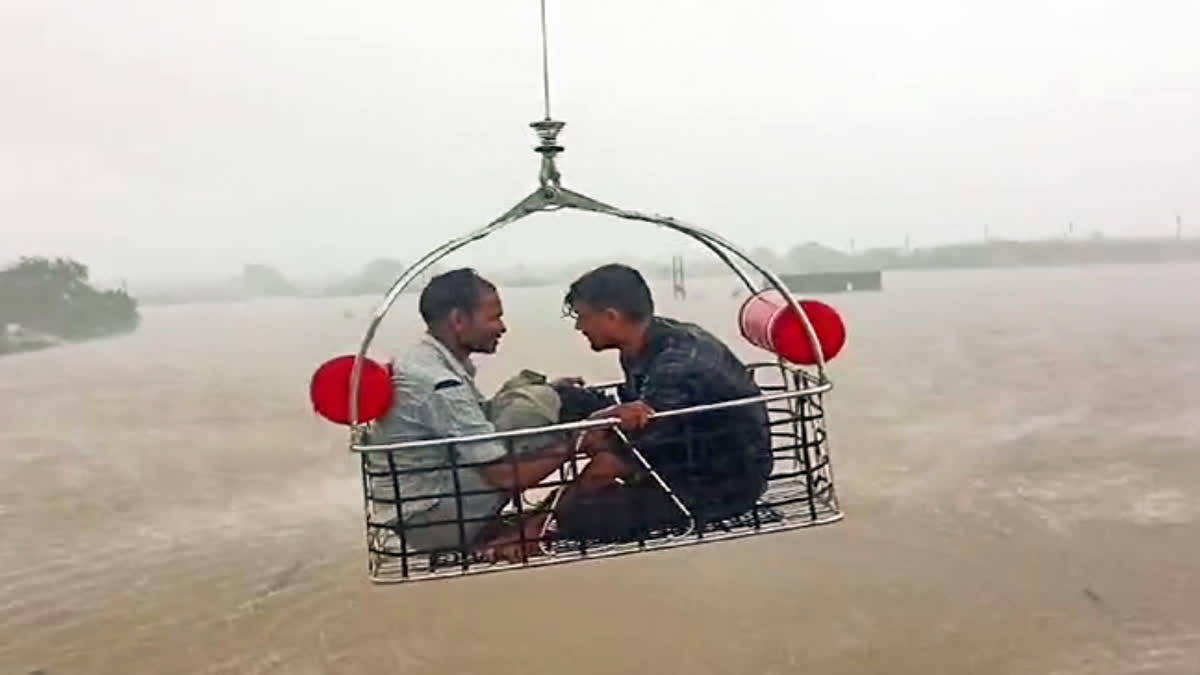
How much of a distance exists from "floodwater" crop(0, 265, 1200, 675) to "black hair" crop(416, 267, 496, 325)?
0.77 m

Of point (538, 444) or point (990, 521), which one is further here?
point (990, 521)

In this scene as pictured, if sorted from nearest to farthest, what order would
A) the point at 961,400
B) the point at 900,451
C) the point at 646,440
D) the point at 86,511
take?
the point at 646,440, the point at 86,511, the point at 900,451, the point at 961,400

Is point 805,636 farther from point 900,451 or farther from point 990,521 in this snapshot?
point 900,451

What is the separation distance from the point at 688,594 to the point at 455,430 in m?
5.55

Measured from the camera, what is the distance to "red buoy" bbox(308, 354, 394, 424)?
Result: 2.75 metres

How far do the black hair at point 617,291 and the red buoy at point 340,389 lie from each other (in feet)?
1.82

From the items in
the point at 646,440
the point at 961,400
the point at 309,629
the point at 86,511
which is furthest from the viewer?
the point at 961,400

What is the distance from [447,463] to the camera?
2848 mm

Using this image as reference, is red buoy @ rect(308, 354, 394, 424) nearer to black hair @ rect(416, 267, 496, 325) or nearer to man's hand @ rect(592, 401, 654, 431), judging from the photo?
black hair @ rect(416, 267, 496, 325)

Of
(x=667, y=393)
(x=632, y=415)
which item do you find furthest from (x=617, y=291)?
(x=632, y=415)

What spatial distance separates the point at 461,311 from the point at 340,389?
419 mm

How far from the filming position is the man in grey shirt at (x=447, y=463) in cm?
286

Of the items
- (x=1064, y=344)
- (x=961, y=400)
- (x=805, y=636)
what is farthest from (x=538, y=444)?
(x=1064, y=344)

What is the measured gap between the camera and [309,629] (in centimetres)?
769
